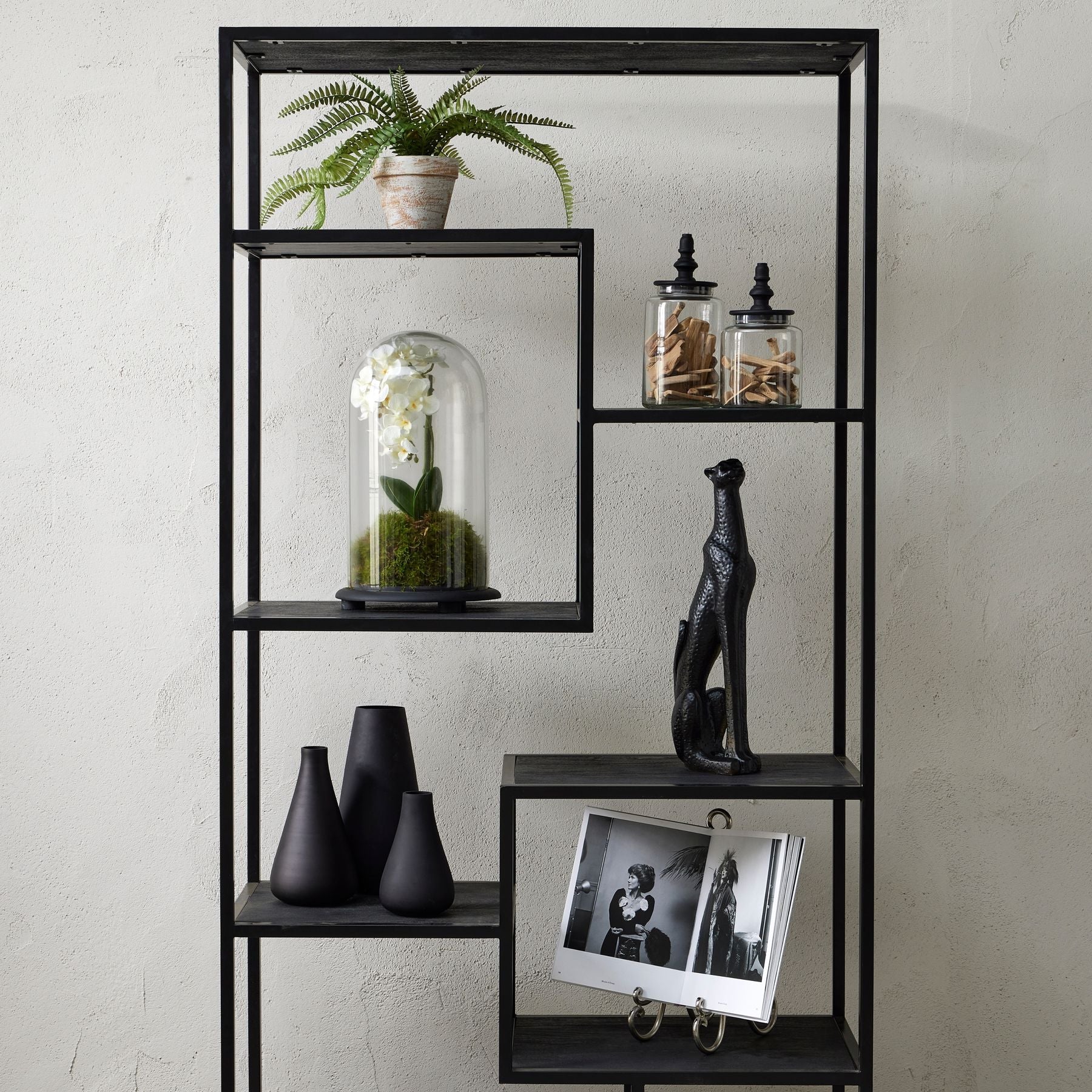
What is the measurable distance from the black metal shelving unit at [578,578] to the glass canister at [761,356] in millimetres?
37

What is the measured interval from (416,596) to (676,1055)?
0.67 m

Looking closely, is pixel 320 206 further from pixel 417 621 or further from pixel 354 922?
pixel 354 922

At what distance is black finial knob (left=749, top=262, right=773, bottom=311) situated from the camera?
1442 millimetres

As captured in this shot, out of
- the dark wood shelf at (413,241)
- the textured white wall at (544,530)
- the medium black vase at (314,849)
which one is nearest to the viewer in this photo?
the dark wood shelf at (413,241)

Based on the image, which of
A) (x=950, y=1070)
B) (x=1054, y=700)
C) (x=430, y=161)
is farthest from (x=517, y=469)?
(x=950, y=1070)

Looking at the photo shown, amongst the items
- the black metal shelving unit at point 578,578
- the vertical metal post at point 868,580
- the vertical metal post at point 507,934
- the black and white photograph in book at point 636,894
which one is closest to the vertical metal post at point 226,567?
the black metal shelving unit at point 578,578

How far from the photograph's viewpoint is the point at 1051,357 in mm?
1711

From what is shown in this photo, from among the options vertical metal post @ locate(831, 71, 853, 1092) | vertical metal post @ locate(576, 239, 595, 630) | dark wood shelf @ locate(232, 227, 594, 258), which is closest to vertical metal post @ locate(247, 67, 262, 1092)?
dark wood shelf @ locate(232, 227, 594, 258)

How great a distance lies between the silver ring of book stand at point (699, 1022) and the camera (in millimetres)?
1471

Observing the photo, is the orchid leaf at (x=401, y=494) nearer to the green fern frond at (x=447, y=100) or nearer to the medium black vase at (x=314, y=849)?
the medium black vase at (x=314, y=849)

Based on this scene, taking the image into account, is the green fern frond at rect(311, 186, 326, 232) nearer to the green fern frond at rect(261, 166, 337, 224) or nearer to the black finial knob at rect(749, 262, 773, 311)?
the green fern frond at rect(261, 166, 337, 224)

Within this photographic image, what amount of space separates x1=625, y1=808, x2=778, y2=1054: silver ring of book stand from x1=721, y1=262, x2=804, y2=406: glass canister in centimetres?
55

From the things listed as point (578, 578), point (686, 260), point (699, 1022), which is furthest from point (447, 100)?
point (699, 1022)

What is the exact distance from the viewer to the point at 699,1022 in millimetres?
1473
